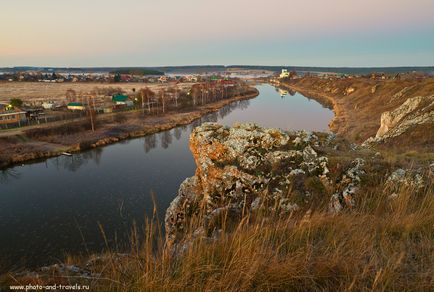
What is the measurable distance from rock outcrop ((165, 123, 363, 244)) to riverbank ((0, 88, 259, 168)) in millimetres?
26301

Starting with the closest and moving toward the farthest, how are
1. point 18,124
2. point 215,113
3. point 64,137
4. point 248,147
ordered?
point 248,147 → point 64,137 → point 18,124 → point 215,113

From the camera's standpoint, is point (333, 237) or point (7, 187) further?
point (7, 187)

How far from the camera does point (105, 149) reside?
3438cm

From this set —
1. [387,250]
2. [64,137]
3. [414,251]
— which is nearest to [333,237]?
[387,250]

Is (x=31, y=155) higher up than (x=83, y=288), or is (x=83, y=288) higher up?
(x=83, y=288)

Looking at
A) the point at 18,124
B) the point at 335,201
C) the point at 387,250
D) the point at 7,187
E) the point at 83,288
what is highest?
the point at 387,250

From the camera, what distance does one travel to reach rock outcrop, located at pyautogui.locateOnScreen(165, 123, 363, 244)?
26.5 ft

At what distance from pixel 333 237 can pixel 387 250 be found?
0.54 m

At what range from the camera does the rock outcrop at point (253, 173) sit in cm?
809

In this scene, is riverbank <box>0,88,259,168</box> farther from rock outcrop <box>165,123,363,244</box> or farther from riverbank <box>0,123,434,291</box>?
riverbank <box>0,123,434,291</box>

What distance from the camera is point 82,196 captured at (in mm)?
20859

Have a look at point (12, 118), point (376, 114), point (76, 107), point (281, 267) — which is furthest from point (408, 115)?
point (76, 107)

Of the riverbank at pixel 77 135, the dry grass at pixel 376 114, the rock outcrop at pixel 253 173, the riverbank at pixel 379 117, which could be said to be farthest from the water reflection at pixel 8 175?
the dry grass at pixel 376 114

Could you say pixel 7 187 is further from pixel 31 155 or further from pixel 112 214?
pixel 112 214
